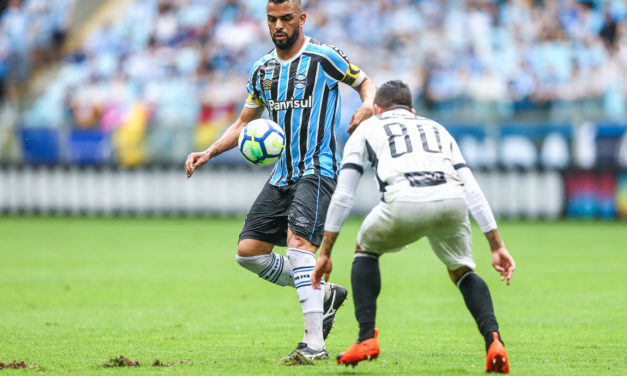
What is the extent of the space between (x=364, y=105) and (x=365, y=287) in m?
1.42

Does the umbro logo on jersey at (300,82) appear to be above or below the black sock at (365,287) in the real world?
above

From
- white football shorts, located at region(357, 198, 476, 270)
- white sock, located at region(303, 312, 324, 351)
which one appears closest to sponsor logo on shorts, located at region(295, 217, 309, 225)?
white sock, located at region(303, 312, 324, 351)

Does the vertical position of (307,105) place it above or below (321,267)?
above

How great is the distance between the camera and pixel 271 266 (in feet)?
24.1

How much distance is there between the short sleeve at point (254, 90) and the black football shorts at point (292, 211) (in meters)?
0.68

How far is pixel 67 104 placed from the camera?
999 inches

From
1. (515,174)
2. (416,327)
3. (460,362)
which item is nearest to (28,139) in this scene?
(515,174)

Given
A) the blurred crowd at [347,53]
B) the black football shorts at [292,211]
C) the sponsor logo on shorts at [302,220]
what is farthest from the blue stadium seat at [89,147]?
the sponsor logo on shorts at [302,220]

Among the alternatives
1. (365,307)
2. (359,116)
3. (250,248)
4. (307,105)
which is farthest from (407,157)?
(250,248)

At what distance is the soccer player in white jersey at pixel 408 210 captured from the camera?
595cm

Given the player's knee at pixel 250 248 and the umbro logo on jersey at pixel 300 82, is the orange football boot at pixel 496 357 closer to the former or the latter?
the player's knee at pixel 250 248

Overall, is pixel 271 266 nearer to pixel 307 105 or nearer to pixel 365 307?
pixel 307 105

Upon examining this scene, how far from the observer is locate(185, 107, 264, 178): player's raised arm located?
24.0 ft

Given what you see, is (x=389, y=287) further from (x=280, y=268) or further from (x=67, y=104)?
(x=67, y=104)
